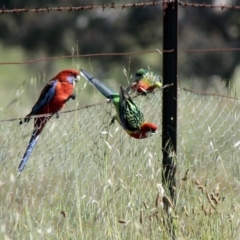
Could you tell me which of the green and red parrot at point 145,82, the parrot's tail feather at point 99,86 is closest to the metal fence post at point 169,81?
the parrot's tail feather at point 99,86

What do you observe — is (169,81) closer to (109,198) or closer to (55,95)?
(55,95)

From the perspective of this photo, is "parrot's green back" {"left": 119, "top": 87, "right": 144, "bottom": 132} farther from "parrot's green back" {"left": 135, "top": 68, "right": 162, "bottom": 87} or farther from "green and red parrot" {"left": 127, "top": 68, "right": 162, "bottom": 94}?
"parrot's green back" {"left": 135, "top": 68, "right": 162, "bottom": 87}

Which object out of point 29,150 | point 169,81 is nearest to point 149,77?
point 169,81

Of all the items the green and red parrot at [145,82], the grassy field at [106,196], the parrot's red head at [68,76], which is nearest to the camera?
the grassy field at [106,196]

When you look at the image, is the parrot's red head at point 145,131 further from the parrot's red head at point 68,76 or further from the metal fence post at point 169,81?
the parrot's red head at point 68,76

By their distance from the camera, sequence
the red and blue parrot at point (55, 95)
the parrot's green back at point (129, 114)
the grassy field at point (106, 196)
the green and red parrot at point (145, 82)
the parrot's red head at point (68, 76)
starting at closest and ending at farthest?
the grassy field at point (106, 196)
the parrot's green back at point (129, 114)
the red and blue parrot at point (55, 95)
the parrot's red head at point (68, 76)
the green and red parrot at point (145, 82)

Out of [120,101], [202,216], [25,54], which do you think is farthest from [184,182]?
[25,54]

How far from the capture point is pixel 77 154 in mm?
4250

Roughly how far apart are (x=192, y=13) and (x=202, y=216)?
47.5 ft

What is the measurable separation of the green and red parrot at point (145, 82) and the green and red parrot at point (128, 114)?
2.03ft

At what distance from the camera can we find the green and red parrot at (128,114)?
4.72 m

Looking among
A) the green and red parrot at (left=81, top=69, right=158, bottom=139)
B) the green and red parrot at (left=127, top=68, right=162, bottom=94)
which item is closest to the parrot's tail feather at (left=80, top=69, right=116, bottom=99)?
the green and red parrot at (left=81, top=69, right=158, bottom=139)

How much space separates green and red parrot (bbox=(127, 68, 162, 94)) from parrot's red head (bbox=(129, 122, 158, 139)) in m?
0.63

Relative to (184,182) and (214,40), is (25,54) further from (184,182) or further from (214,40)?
(184,182)
